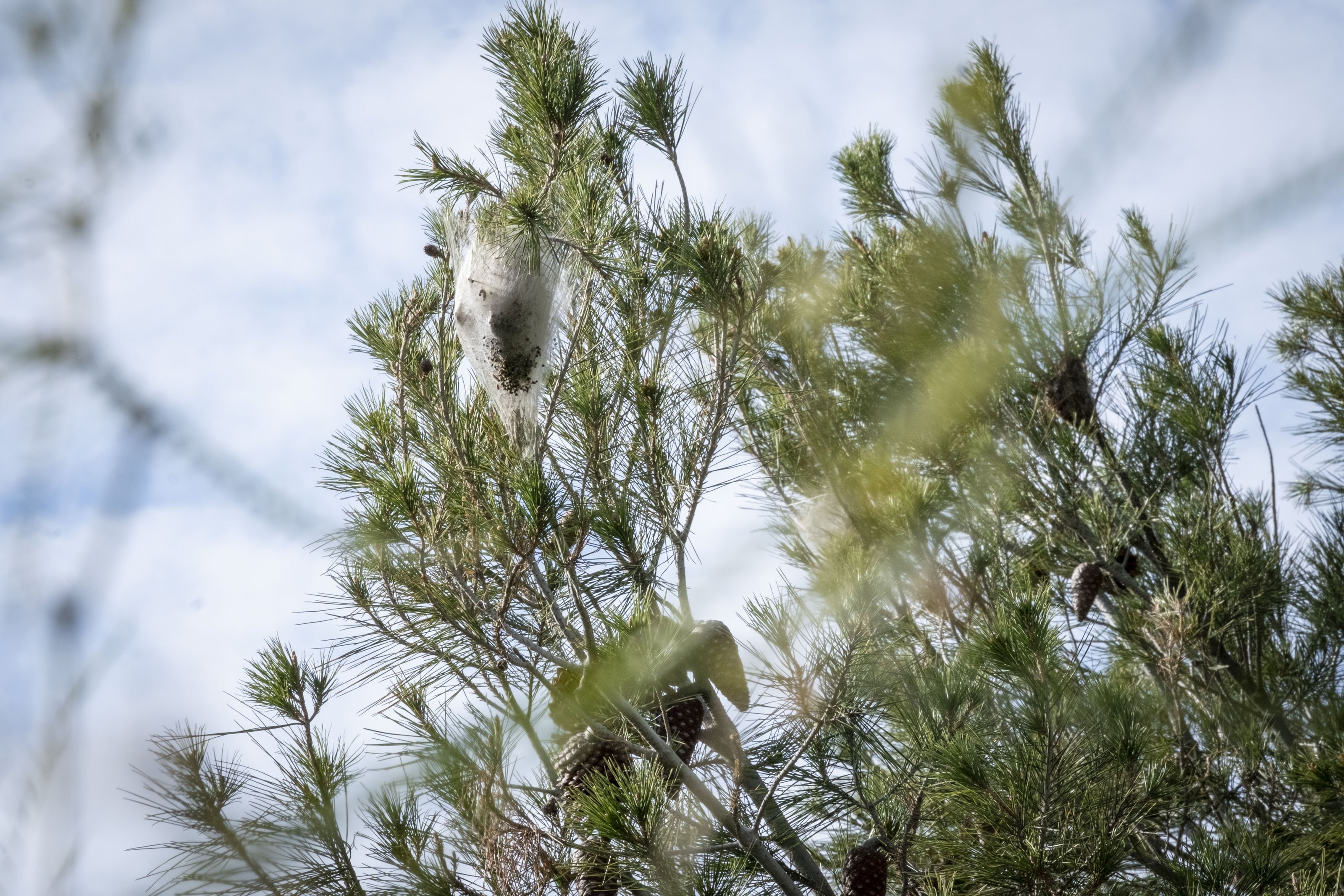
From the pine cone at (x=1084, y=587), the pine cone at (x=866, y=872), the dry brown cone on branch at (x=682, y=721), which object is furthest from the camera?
the pine cone at (x=1084, y=587)

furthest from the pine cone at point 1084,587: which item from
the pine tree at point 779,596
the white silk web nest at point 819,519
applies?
the white silk web nest at point 819,519

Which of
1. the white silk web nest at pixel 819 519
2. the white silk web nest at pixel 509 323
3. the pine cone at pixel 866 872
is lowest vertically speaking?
the pine cone at pixel 866 872

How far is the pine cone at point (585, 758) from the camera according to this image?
1397 millimetres

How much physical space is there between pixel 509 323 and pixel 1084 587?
65.8 inches

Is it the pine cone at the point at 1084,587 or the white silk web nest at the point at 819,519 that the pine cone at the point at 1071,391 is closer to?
the pine cone at the point at 1084,587

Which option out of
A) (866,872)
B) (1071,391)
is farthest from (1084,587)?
(866,872)

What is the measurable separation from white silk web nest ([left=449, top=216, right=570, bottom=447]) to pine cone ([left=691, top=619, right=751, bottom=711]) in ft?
1.60

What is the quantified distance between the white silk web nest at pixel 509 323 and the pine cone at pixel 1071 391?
153 centimetres

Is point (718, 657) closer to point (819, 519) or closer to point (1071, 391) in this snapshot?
point (819, 519)

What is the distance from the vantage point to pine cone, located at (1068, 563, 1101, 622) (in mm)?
2469

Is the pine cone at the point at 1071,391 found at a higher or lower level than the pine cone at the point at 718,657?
higher

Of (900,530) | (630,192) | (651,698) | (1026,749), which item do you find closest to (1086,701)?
(1026,749)

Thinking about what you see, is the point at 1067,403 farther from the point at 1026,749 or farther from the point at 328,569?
the point at 328,569

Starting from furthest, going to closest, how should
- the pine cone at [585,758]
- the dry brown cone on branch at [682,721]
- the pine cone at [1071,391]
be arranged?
the pine cone at [1071,391] → the dry brown cone on branch at [682,721] → the pine cone at [585,758]
